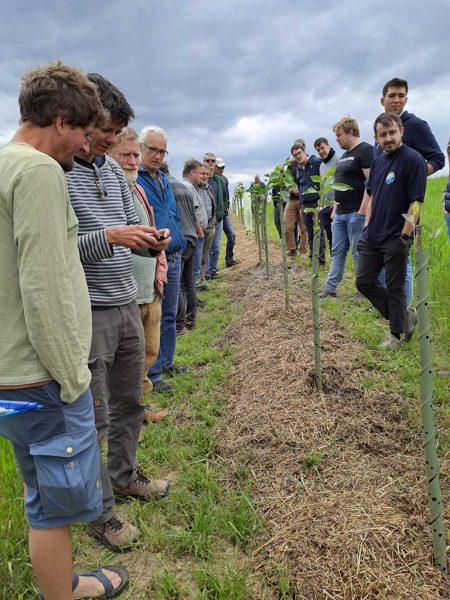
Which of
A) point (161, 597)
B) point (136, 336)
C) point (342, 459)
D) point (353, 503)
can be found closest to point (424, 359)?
point (353, 503)

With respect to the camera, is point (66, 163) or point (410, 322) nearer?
point (66, 163)

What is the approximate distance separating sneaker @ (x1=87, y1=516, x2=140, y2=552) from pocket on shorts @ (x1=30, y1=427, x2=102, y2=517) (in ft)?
2.58

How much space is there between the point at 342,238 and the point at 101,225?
14.7 ft

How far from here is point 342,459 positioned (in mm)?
2492

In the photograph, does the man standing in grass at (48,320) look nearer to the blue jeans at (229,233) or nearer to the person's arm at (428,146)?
the person's arm at (428,146)

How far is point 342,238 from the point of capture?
586 centimetres

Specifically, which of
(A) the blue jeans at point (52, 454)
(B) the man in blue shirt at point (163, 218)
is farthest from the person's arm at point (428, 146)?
(A) the blue jeans at point (52, 454)

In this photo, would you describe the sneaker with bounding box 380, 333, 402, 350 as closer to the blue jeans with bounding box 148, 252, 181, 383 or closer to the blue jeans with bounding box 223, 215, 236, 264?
the blue jeans with bounding box 148, 252, 181, 383

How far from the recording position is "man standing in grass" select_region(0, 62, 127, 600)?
1258 mm

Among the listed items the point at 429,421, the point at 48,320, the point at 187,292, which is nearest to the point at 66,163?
the point at 48,320

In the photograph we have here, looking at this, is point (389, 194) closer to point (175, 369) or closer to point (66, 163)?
point (175, 369)

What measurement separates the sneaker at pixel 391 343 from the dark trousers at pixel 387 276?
0.21 ft

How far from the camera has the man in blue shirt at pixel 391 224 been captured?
377 centimetres

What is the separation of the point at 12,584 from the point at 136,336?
1189 millimetres
